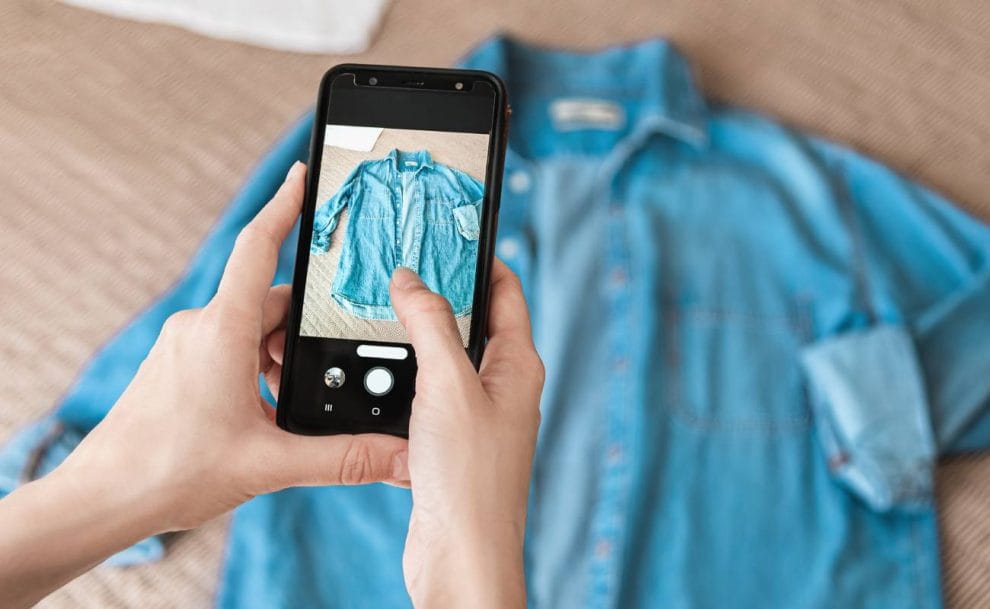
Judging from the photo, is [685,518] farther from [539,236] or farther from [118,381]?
[118,381]

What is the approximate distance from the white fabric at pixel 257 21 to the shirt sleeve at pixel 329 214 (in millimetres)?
378

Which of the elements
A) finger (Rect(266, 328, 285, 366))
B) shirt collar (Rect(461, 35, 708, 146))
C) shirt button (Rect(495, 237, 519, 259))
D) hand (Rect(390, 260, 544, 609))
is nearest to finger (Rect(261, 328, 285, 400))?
finger (Rect(266, 328, 285, 366))

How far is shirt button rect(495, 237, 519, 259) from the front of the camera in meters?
0.71

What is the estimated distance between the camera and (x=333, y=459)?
0.40m

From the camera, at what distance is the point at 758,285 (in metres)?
0.72

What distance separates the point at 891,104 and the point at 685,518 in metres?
0.47

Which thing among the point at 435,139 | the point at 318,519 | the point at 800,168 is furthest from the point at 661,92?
the point at 318,519

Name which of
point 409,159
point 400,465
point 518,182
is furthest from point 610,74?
point 400,465

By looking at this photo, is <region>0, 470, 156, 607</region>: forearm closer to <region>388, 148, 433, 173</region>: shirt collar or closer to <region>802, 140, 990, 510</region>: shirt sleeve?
<region>388, 148, 433, 173</region>: shirt collar

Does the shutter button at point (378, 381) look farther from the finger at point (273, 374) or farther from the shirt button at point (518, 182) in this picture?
the shirt button at point (518, 182)

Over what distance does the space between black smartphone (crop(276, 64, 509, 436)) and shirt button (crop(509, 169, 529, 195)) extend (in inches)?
10.7

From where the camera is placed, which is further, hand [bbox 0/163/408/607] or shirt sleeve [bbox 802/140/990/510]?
shirt sleeve [bbox 802/140/990/510]

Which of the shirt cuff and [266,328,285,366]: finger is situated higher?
[266,328,285,366]: finger

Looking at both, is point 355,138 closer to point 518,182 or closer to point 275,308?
point 275,308
